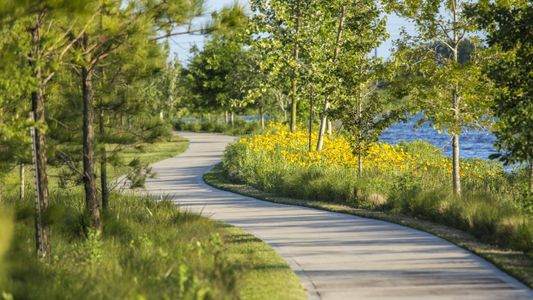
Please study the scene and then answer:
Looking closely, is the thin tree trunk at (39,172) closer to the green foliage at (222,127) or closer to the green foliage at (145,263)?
the green foliage at (145,263)

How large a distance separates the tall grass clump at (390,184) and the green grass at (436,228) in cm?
18

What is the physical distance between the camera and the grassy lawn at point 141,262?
7660 millimetres

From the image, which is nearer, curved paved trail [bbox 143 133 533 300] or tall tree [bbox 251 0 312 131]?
curved paved trail [bbox 143 133 533 300]

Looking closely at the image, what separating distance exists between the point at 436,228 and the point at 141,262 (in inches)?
235

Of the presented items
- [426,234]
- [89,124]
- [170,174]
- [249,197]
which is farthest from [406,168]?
[89,124]

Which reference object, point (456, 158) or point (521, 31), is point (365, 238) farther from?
point (456, 158)

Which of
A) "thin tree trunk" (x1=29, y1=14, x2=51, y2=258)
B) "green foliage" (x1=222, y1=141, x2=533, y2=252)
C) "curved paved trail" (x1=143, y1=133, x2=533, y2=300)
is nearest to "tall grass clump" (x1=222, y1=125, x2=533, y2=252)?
"green foliage" (x1=222, y1=141, x2=533, y2=252)

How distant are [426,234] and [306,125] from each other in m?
30.7

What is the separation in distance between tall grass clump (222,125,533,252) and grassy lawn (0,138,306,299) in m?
3.48

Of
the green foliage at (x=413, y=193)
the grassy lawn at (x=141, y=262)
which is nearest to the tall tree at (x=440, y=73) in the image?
the green foliage at (x=413, y=193)

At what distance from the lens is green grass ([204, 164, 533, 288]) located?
10.1 meters

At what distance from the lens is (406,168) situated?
2258 centimetres

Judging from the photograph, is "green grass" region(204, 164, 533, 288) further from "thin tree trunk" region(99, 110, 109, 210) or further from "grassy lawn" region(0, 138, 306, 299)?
"thin tree trunk" region(99, 110, 109, 210)

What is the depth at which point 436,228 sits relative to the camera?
13.5m
